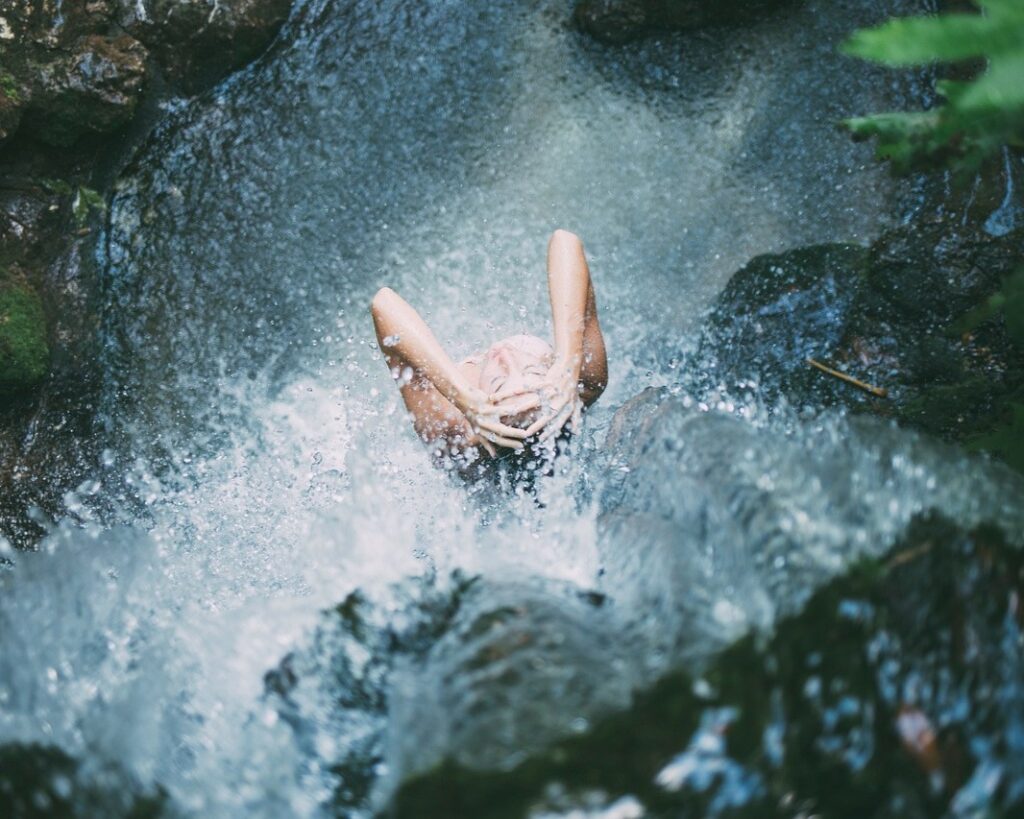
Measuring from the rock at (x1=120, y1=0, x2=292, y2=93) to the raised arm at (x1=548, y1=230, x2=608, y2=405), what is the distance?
2001 mm

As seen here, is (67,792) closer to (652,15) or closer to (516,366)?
(516,366)

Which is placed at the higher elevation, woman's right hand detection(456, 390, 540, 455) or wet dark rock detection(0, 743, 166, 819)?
wet dark rock detection(0, 743, 166, 819)

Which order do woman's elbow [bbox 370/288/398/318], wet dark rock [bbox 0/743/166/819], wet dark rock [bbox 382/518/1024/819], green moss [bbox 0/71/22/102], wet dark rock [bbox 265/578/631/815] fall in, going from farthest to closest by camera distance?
green moss [bbox 0/71/22/102]
woman's elbow [bbox 370/288/398/318]
wet dark rock [bbox 0/743/166/819]
wet dark rock [bbox 265/578/631/815]
wet dark rock [bbox 382/518/1024/819]

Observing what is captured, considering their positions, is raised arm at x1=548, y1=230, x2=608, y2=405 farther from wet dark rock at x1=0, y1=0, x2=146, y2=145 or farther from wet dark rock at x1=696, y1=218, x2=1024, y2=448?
wet dark rock at x1=0, y1=0, x2=146, y2=145

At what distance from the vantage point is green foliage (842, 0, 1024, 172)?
1.89 metres

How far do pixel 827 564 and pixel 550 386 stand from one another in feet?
4.44

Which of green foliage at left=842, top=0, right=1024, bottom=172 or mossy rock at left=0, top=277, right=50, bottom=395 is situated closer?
green foliage at left=842, top=0, right=1024, bottom=172

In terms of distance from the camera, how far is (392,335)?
3.40m

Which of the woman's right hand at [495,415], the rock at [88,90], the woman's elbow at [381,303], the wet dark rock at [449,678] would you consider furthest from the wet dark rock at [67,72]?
the wet dark rock at [449,678]

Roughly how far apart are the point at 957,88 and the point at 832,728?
1853 millimetres

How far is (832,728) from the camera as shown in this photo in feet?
6.45

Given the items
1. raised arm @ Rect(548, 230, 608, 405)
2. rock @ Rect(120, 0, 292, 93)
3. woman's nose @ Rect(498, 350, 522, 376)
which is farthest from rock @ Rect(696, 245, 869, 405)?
rock @ Rect(120, 0, 292, 93)

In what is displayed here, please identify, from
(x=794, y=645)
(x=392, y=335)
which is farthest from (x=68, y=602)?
(x=794, y=645)

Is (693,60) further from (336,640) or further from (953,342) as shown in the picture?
(336,640)
